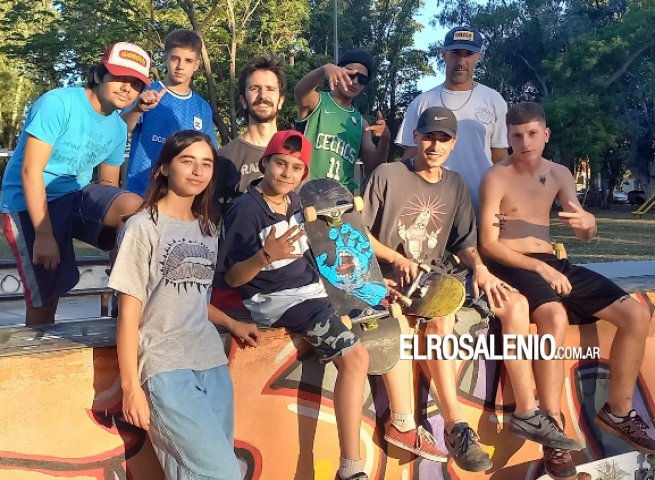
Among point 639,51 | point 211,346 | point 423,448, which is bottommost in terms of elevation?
point 423,448

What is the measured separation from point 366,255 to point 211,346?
3.16 feet

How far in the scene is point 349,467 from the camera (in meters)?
2.92

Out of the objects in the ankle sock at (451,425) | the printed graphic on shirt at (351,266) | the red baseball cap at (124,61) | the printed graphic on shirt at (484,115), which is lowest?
the ankle sock at (451,425)

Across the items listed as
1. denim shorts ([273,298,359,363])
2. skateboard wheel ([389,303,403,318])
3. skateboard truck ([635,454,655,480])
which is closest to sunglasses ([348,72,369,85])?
skateboard wheel ([389,303,403,318])

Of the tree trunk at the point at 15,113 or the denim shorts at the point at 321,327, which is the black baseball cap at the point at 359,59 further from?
the tree trunk at the point at 15,113

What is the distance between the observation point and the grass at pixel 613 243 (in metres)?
13.0

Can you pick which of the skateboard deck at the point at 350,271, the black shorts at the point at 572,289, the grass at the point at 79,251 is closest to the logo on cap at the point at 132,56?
the skateboard deck at the point at 350,271

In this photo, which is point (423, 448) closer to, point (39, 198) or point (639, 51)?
point (39, 198)

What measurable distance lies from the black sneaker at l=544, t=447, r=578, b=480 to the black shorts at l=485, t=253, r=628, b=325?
2.42 feet

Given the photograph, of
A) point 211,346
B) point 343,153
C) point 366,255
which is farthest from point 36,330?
point 343,153

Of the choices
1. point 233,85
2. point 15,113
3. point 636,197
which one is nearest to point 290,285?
point 233,85

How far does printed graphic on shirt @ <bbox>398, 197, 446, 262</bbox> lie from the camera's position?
362cm

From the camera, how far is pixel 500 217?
150 inches

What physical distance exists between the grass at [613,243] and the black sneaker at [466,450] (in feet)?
32.1
